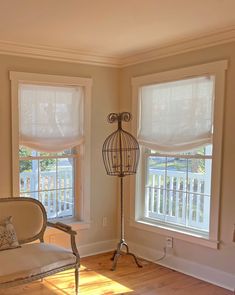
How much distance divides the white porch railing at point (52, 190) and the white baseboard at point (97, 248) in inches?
18.0

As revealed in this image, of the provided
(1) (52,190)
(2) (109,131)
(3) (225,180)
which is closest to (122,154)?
(2) (109,131)

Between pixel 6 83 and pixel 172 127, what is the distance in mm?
1859

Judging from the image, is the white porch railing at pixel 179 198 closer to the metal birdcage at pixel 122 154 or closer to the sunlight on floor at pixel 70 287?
the metal birdcage at pixel 122 154

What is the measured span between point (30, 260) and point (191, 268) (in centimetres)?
173

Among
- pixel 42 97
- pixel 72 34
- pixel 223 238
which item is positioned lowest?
pixel 223 238

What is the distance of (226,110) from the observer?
3.40m

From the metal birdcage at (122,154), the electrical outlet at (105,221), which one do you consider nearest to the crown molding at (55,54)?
the metal birdcage at (122,154)

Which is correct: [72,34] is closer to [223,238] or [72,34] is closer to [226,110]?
[226,110]

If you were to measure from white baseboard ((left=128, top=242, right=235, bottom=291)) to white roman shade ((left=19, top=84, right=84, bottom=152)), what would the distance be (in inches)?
61.9

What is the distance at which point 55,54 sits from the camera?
403 cm

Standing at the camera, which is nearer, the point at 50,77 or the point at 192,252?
the point at 192,252

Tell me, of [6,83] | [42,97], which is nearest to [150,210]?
[42,97]

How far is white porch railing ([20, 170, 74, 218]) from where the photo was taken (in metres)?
4.06

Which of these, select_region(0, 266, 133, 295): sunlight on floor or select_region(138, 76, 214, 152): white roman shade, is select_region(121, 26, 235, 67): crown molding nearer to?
select_region(138, 76, 214, 152): white roman shade
